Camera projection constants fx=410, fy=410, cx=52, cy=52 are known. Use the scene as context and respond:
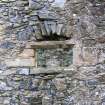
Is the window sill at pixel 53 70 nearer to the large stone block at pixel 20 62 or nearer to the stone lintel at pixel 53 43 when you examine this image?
the large stone block at pixel 20 62

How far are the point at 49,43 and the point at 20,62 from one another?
1.40 feet

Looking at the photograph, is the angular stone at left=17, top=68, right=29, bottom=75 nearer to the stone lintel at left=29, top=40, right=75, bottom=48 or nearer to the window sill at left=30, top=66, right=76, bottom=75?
the window sill at left=30, top=66, right=76, bottom=75

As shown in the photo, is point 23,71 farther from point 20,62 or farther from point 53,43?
point 53,43

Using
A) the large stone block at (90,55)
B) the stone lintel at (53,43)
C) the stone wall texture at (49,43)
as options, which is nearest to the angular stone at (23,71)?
the stone wall texture at (49,43)

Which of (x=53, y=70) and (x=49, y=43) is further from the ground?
(x=49, y=43)

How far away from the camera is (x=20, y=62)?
16.6ft

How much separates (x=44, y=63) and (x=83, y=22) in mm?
697

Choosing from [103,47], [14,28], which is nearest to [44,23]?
[14,28]

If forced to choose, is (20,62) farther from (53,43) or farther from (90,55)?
(90,55)

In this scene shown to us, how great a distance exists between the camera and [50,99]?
501cm

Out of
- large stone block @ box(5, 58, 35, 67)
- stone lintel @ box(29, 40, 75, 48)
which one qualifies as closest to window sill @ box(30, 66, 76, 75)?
large stone block @ box(5, 58, 35, 67)

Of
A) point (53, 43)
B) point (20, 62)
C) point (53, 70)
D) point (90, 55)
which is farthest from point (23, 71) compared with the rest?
point (90, 55)

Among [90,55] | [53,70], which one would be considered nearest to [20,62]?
[53,70]

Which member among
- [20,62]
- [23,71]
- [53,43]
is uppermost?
[53,43]
